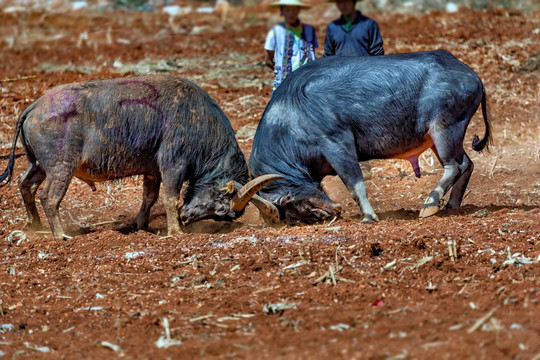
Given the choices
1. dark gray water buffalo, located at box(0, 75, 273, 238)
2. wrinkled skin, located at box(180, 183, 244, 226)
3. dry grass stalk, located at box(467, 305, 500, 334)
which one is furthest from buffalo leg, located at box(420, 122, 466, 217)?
dry grass stalk, located at box(467, 305, 500, 334)

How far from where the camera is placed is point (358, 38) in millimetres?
8680

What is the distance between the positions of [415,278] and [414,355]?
171 centimetres

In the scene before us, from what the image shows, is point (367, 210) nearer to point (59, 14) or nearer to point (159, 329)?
point (159, 329)

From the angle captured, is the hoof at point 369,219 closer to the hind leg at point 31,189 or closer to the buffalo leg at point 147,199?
the buffalo leg at point 147,199

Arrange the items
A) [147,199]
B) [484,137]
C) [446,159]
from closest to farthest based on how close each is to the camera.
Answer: [446,159] → [484,137] → [147,199]

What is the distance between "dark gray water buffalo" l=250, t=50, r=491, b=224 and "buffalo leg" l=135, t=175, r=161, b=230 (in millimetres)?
1312

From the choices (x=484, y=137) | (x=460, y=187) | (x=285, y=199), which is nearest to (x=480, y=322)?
(x=285, y=199)

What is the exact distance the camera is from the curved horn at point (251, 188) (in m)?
7.43

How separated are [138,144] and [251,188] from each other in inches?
49.9

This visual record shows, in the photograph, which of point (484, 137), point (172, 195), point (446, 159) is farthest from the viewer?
point (484, 137)

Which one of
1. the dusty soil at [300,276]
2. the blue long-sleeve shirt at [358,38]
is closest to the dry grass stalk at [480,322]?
the dusty soil at [300,276]

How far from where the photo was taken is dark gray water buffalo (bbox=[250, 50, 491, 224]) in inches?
295

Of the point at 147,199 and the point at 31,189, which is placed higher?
the point at 31,189

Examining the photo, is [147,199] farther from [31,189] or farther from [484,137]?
[484,137]
